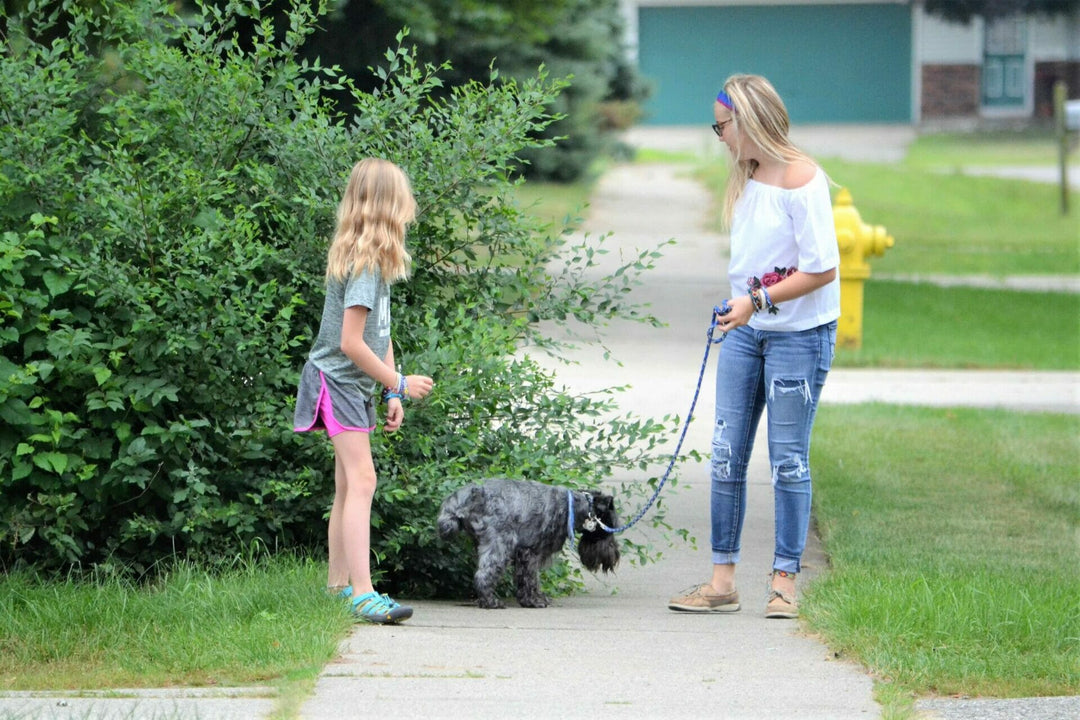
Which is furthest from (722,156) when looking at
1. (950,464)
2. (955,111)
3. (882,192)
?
(950,464)

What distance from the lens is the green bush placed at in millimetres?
5602

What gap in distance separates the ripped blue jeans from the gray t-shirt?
130 centimetres

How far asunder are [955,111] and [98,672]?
48.0m

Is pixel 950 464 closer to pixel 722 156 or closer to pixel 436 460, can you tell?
pixel 436 460

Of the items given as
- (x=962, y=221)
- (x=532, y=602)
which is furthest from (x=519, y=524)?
(x=962, y=221)

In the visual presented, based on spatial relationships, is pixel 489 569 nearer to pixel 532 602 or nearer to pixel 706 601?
pixel 532 602

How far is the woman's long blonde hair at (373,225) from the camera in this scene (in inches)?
203

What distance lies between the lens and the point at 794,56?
47.9 m

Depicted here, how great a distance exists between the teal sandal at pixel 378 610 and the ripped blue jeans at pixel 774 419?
131cm

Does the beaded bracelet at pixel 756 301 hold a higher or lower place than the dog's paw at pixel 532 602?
higher

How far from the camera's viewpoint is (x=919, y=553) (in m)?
6.64

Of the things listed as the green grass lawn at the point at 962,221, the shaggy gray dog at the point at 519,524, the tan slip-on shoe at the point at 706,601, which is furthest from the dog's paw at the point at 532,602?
the green grass lawn at the point at 962,221

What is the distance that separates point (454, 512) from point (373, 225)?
112cm

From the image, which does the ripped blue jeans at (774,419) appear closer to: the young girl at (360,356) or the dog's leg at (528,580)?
the dog's leg at (528,580)
